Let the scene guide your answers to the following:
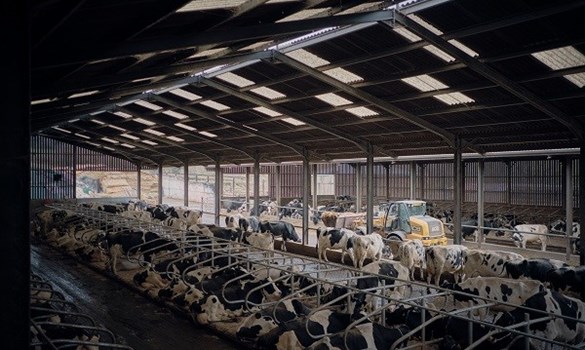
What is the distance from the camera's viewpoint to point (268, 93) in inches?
616

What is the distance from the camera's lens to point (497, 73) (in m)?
11.0

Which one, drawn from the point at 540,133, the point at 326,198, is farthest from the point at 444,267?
the point at 326,198

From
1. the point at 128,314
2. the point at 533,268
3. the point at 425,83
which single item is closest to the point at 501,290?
the point at 533,268

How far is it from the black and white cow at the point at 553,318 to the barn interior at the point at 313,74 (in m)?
4.58

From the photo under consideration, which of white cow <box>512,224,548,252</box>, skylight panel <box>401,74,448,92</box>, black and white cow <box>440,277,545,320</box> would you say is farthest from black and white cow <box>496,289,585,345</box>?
white cow <box>512,224,548,252</box>

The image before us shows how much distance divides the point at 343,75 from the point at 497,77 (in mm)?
3793

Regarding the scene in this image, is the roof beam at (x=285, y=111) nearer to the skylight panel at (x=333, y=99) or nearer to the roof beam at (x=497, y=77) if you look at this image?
the skylight panel at (x=333, y=99)

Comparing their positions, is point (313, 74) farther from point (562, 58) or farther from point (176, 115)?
point (176, 115)

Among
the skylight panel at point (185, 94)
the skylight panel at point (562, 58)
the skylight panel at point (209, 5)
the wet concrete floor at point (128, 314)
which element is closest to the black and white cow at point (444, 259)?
the skylight panel at point (562, 58)

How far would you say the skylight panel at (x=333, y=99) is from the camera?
14.8 m

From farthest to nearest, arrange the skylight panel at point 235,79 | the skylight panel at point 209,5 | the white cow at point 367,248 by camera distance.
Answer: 1. the white cow at point 367,248
2. the skylight panel at point 235,79
3. the skylight panel at point 209,5

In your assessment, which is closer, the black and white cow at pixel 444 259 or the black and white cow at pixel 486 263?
the black and white cow at pixel 486 263

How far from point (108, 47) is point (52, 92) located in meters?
3.03

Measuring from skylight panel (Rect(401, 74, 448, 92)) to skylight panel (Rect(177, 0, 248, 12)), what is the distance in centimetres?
604
